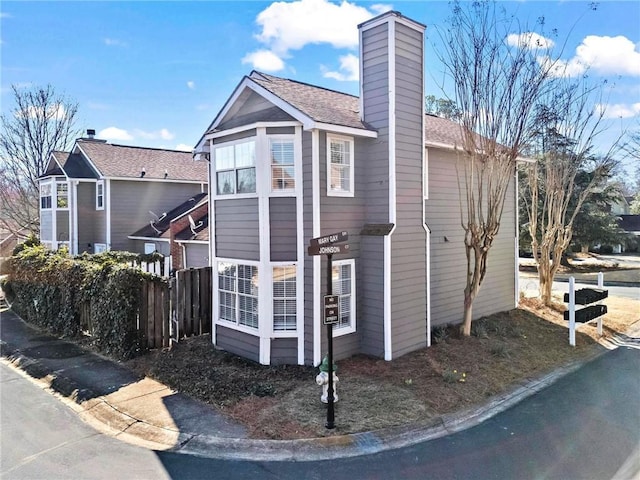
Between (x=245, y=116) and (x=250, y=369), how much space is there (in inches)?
245

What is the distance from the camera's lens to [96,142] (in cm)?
2581

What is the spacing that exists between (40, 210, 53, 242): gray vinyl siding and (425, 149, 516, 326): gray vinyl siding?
21.5 meters

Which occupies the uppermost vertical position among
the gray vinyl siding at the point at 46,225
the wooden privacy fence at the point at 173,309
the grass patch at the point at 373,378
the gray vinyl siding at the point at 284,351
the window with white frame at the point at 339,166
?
the window with white frame at the point at 339,166

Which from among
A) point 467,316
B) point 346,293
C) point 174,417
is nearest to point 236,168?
point 346,293

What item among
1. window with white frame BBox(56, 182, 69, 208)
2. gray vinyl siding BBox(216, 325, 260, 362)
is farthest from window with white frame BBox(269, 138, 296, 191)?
window with white frame BBox(56, 182, 69, 208)

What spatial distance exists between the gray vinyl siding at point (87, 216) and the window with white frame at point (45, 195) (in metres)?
2.48

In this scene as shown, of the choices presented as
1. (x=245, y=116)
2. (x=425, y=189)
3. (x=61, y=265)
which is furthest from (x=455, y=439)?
(x=61, y=265)

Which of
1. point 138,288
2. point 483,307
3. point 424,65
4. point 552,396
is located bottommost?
point 552,396

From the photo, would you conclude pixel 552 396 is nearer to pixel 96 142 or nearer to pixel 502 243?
pixel 502 243

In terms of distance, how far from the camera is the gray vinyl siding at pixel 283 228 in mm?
9945

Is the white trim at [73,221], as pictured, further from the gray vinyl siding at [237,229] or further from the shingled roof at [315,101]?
the shingled roof at [315,101]

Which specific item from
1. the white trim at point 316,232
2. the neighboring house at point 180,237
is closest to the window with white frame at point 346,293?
the white trim at point 316,232

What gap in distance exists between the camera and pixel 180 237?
20516 millimetres

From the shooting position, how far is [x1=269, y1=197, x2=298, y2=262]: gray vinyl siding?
9.95 meters
